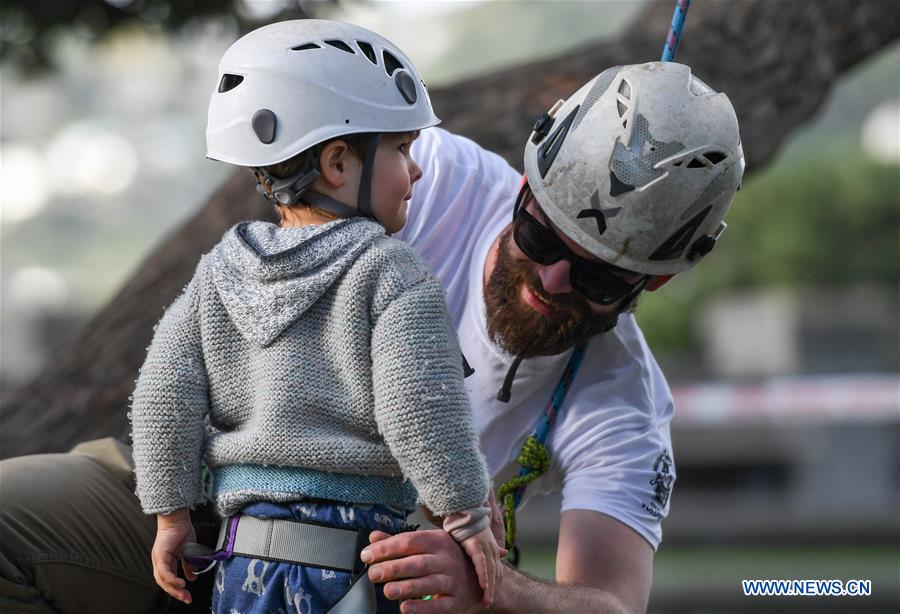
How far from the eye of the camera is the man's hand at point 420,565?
218 centimetres

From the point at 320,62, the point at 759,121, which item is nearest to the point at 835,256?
the point at 759,121

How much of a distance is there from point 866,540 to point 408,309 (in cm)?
1108

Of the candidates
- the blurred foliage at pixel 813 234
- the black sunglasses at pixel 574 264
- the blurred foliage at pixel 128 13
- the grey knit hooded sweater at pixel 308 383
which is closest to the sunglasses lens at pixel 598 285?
the black sunglasses at pixel 574 264

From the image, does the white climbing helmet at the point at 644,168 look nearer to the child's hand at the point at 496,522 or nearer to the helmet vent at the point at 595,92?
the helmet vent at the point at 595,92

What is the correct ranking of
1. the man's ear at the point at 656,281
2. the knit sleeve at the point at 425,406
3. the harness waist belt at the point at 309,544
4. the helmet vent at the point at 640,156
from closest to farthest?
Result: 1. the knit sleeve at the point at 425,406
2. the harness waist belt at the point at 309,544
3. the helmet vent at the point at 640,156
4. the man's ear at the point at 656,281

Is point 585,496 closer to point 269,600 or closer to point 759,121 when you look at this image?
point 269,600

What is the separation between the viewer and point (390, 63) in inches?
97.7

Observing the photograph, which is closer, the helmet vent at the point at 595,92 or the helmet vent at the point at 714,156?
the helmet vent at the point at 714,156

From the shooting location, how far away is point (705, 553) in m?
12.2

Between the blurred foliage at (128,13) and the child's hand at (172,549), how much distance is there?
330 centimetres

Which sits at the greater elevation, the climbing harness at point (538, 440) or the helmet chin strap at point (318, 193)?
the helmet chin strap at point (318, 193)

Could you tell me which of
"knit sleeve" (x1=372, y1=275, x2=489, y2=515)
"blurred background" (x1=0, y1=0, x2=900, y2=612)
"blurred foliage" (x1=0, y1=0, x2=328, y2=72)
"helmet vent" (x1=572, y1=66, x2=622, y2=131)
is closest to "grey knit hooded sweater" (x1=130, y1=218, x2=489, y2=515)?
"knit sleeve" (x1=372, y1=275, x2=489, y2=515)

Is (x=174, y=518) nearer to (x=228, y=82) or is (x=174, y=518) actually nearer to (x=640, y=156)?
(x=228, y=82)

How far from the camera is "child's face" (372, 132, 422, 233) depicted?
2.36 metres
